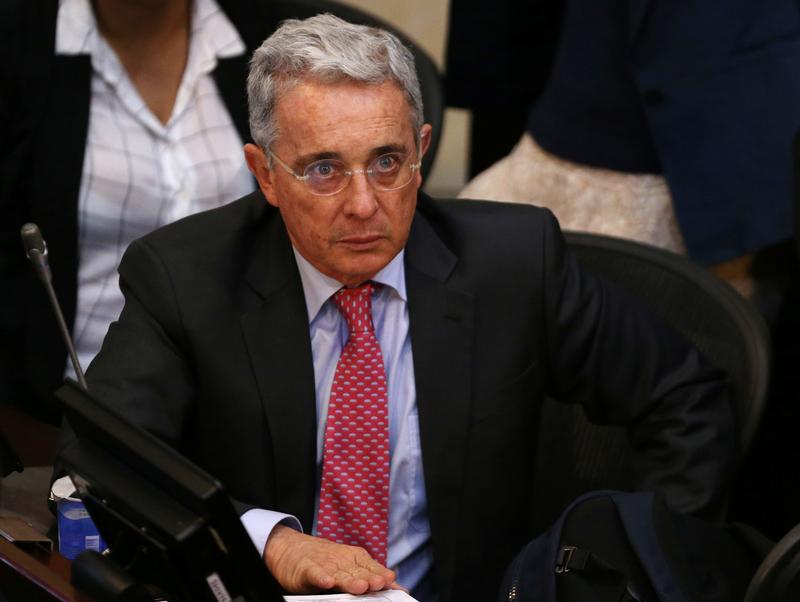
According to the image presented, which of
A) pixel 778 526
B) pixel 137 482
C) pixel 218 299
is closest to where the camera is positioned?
pixel 137 482

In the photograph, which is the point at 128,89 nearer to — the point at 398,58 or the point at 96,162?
the point at 96,162

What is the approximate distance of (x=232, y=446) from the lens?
2107 millimetres

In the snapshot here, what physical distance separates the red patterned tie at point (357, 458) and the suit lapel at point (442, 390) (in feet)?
0.21

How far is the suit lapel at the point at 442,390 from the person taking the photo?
6.94 ft

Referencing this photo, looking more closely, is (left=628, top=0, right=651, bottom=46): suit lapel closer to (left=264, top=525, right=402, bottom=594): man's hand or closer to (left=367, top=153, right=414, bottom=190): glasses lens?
(left=367, top=153, right=414, bottom=190): glasses lens

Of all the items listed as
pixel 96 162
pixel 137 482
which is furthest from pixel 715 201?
pixel 137 482

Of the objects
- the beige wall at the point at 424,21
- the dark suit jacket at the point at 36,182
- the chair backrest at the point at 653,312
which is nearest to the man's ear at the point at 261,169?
the chair backrest at the point at 653,312

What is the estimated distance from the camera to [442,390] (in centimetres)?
213

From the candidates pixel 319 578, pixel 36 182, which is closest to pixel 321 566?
pixel 319 578

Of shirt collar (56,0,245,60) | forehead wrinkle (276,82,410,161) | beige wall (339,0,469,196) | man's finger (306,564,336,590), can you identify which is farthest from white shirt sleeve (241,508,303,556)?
beige wall (339,0,469,196)

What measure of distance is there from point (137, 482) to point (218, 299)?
74 centimetres

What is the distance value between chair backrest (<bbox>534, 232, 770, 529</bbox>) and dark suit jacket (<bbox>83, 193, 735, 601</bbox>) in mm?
86

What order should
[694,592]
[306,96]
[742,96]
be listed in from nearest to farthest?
1. [694,592]
2. [306,96]
3. [742,96]

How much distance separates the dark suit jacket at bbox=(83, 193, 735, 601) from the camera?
82.2 inches
